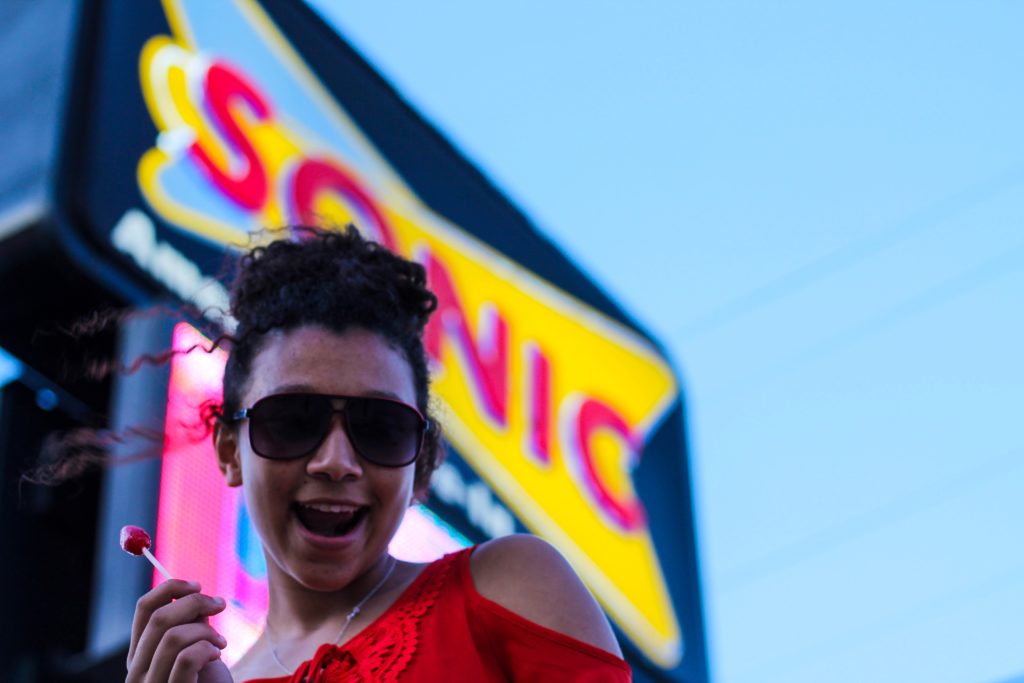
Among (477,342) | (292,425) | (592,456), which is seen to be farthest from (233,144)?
(292,425)

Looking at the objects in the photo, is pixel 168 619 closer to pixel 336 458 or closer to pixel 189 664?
pixel 189 664

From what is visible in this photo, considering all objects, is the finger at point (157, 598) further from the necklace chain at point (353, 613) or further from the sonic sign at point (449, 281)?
the sonic sign at point (449, 281)

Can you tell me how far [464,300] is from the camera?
21.3 ft

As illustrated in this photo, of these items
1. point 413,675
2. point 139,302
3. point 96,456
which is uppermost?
point 139,302

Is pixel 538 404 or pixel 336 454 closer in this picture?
pixel 336 454

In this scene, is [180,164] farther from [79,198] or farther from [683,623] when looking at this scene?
[683,623]

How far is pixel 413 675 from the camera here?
5.25 feet

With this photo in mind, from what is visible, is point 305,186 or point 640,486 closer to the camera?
point 305,186

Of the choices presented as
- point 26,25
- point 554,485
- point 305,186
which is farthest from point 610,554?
point 26,25

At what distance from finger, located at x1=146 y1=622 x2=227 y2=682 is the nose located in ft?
0.87

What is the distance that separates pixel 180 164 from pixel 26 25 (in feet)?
2.11

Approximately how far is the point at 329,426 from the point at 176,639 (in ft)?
1.09

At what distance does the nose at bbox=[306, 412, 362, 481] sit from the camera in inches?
67.9

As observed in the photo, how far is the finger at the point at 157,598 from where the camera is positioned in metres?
1.58
